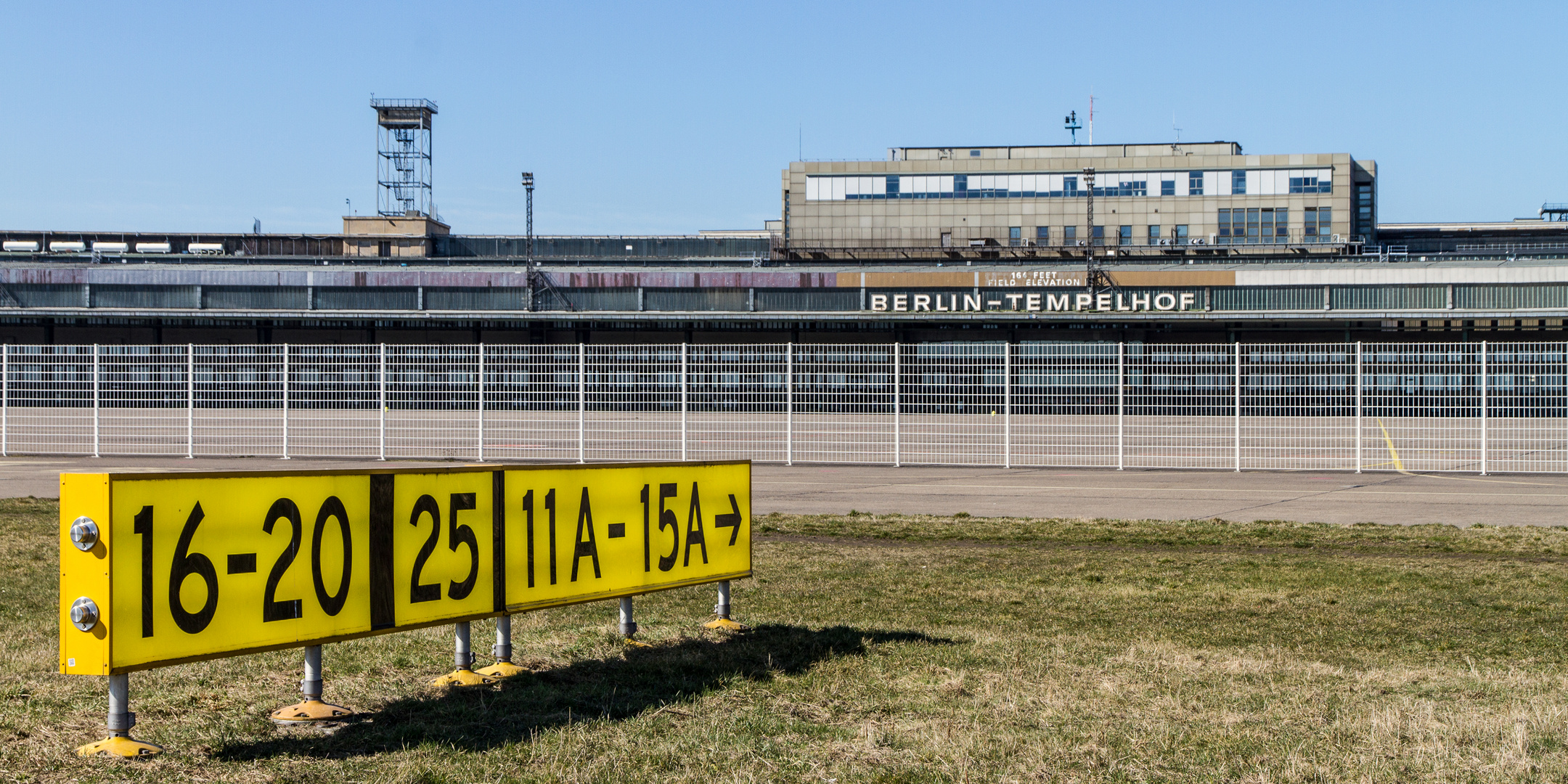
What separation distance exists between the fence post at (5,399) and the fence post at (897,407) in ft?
58.2

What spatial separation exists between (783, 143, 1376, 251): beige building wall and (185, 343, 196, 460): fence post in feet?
210

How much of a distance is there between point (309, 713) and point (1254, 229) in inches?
3347

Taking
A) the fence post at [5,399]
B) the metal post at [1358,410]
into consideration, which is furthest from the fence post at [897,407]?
the fence post at [5,399]

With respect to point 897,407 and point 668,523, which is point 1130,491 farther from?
point 668,523

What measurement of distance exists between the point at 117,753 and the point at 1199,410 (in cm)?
2100

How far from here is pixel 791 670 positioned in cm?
699

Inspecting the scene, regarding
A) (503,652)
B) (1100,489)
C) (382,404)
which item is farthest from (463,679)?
(382,404)

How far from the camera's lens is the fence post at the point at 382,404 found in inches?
977

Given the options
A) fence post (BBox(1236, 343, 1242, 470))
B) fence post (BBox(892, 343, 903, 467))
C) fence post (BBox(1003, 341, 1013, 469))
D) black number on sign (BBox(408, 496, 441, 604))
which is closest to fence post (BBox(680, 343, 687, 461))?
fence post (BBox(892, 343, 903, 467))

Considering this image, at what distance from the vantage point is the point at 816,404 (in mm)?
23906

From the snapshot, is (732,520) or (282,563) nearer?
(282,563)

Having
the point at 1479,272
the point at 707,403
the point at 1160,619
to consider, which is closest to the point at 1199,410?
the point at 707,403

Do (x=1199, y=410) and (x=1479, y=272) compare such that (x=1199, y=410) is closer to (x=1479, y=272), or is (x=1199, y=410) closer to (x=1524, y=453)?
(x=1524, y=453)

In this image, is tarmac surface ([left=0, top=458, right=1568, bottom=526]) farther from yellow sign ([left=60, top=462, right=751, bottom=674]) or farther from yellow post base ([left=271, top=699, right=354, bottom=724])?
yellow post base ([left=271, top=699, right=354, bottom=724])
